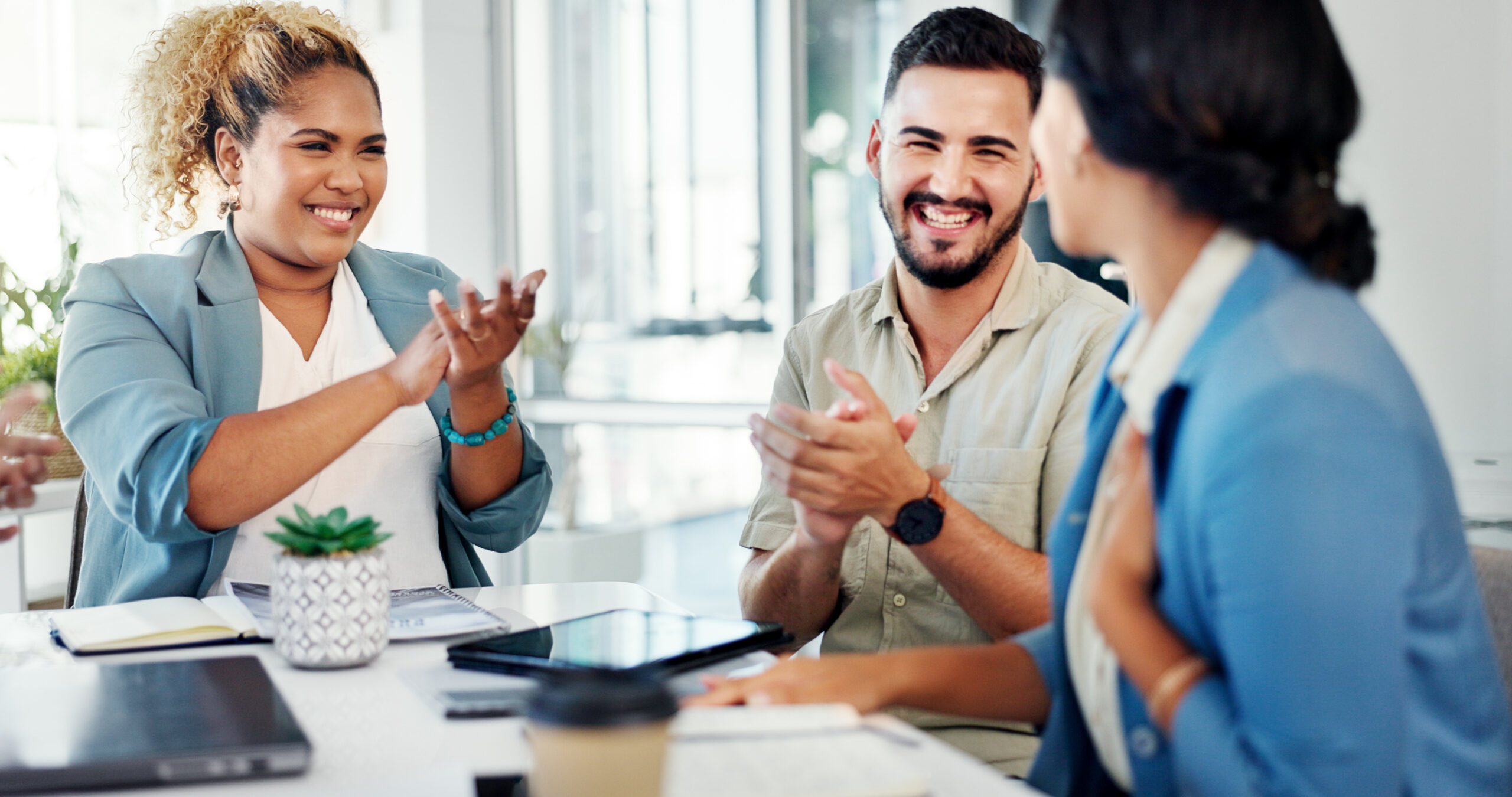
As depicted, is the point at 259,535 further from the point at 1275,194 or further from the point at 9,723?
the point at 1275,194

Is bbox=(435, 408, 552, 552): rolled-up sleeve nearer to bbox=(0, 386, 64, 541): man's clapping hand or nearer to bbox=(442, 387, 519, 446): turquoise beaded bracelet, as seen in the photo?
bbox=(442, 387, 519, 446): turquoise beaded bracelet

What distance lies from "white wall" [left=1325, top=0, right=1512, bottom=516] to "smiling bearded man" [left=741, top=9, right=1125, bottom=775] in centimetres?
116

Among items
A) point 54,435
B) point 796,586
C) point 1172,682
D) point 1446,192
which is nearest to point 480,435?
point 796,586

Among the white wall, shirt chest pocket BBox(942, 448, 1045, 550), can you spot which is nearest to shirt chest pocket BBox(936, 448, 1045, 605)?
shirt chest pocket BBox(942, 448, 1045, 550)

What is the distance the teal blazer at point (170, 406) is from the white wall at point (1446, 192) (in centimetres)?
198

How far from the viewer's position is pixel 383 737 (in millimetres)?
973

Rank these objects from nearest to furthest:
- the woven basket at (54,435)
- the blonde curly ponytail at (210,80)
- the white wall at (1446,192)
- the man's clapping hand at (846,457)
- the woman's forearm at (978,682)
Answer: the woman's forearm at (978,682) < the man's clapping hand at (846,457) < the blonde curly ponytail at (210,80) < the white wall at (1446,192) < the woven basket at (54,435)

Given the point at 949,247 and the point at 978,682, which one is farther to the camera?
the point at 949,247

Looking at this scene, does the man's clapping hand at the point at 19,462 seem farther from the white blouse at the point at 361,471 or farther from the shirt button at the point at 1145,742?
the shirt button at the point at 1145,742

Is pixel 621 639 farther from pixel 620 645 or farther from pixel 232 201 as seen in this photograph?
pixel 232 201

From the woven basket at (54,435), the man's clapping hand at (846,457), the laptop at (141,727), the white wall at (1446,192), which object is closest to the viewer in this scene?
the laptop at (141,727)

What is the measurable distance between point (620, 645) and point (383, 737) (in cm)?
28

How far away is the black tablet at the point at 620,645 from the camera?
1.13m

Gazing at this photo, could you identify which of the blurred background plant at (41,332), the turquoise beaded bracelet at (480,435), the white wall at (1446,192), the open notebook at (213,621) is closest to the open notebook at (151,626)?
the open notebook at (213,621)
